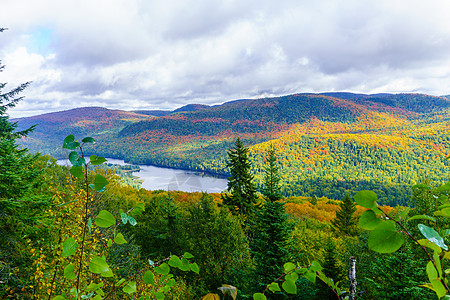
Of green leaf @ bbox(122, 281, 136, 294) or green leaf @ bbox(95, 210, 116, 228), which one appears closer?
green leaf @ bbox(95, 210, 116, 228)

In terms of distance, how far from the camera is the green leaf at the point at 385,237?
749mm

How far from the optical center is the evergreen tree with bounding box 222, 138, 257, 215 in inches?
685

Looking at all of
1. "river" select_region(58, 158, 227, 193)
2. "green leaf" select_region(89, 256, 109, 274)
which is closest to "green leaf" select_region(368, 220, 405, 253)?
"green leaf" select_region(89, 256, 109, 274)

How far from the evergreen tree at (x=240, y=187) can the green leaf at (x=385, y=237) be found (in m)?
16.7

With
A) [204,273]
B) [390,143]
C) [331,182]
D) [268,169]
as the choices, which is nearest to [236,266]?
[204,273]

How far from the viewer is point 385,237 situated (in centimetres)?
77

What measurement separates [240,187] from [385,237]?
17265 mm

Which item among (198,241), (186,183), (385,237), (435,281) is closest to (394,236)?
(385,237)

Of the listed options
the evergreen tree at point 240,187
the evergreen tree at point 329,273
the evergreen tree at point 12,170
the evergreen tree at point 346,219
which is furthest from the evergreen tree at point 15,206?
the evergreen tree at point 346,219

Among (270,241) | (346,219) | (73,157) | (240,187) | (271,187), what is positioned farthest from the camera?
(346,219)

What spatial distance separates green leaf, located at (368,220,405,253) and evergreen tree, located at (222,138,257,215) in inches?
657

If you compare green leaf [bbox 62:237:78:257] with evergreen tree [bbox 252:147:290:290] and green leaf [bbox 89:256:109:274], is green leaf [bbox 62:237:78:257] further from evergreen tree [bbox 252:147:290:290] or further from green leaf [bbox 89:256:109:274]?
evergreen tree [bbox 252:147:290:290]

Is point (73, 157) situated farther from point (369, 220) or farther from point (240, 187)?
point (240, 187)

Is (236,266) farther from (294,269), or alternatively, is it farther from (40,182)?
(294,269)
